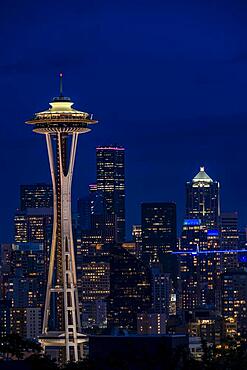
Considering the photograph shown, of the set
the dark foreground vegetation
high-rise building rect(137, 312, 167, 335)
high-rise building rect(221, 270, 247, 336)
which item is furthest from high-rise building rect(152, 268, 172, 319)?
the dark foreground vegetation

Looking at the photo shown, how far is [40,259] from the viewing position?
541ft

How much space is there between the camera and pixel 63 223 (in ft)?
369

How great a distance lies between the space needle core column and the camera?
4409 inches

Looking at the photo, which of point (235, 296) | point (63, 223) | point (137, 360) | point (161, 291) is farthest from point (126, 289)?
point (137, 360)

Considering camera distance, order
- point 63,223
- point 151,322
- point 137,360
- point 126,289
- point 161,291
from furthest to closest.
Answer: point 161,291 < point 126,289 < point 151,322 < point 63,223 < point 137,360

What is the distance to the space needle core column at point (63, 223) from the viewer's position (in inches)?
4409

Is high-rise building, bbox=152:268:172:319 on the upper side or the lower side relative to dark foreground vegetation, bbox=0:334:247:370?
upper

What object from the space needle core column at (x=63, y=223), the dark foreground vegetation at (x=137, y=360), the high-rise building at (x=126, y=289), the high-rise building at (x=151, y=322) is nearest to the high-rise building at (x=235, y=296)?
A: the high-rise building at (x=151, y=322)

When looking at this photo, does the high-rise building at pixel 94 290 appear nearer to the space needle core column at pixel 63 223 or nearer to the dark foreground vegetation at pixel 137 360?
the space needle core column at pixel 63 223

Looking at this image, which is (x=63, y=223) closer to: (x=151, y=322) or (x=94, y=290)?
(x=151, y=322)

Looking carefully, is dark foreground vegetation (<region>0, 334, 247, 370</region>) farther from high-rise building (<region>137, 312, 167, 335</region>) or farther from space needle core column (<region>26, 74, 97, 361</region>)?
high-rise building (<region>137, 312, 167, 335</region>)

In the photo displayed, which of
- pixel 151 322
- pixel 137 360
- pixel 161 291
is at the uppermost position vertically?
pixel 161 291

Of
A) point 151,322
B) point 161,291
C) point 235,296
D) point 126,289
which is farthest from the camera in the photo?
point 161,291

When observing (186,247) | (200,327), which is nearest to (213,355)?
(200,327)
